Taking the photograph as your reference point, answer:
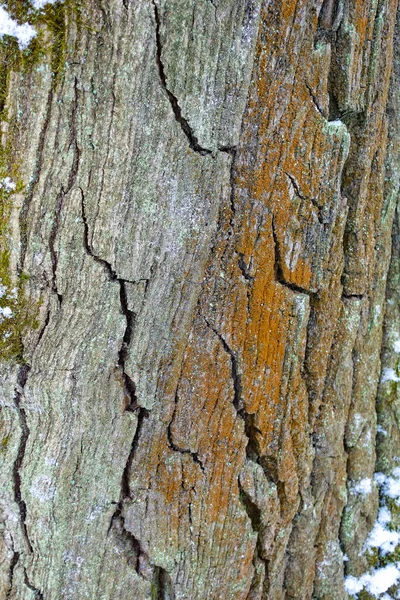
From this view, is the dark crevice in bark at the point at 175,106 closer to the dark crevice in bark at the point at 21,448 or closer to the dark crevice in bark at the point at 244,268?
the dark crevice in bark at the point at 244,268

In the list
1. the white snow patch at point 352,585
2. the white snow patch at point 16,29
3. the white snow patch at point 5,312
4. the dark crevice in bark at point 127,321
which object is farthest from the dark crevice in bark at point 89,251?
the white snow patch at point 352,585

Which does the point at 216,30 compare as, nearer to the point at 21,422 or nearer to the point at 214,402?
the point at 214,402

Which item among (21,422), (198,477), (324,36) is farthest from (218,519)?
(324,36)

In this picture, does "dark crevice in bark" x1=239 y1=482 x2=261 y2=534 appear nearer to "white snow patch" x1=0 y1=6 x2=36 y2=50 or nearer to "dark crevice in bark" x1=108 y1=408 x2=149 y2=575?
"dark crevice in bark" x1=108 y1=408 x2=149 y2=575

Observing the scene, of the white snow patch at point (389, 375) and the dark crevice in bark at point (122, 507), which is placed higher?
the white snow patch at point (389, 375)

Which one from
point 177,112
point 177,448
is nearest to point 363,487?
point 177,448

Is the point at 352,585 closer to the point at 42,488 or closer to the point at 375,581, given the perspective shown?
the point at 375,581

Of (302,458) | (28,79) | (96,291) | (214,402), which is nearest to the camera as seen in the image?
(28,79)
